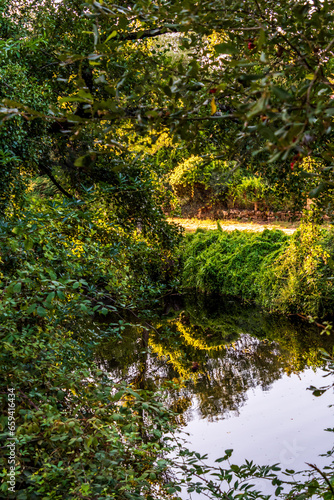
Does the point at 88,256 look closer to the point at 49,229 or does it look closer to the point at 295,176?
the point at 49,229

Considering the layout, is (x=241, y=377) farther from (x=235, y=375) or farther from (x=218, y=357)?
(x=218, y=357)

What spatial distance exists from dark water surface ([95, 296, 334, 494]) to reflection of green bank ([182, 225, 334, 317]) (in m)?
0.52

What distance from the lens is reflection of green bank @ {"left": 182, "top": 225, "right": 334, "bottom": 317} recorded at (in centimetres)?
856

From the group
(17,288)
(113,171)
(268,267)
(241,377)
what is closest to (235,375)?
(241,377)

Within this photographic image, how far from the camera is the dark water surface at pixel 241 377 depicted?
581 centimetres

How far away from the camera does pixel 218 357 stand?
880cm

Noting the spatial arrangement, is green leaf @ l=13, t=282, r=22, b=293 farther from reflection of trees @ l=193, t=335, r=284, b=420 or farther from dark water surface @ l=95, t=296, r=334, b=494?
reflection of trees @ l=193, t=335, r=284, b=420

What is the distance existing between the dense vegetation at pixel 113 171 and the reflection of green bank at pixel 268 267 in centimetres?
371

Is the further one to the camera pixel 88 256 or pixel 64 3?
pixel 64 3

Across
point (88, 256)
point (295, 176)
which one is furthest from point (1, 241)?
point (295, 176)

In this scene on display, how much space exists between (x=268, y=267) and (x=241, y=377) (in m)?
2.99

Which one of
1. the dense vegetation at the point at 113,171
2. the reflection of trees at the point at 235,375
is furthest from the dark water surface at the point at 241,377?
the dense vegetation at the point at 113,171

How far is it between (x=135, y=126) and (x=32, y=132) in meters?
3.12

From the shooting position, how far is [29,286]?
2420 millimetres
